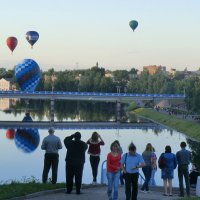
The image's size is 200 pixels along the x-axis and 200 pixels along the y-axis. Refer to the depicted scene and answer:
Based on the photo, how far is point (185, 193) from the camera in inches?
512

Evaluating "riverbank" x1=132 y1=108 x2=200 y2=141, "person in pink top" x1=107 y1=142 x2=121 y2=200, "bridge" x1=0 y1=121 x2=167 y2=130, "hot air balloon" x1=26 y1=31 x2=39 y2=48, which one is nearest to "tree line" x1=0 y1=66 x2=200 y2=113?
"riverbank" x1=132 y1=108 x2=200 y2=141

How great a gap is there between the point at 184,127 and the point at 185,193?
158ft

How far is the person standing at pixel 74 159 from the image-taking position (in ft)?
37.9

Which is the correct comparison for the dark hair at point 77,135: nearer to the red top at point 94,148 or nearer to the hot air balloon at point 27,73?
the red top at point 94,148

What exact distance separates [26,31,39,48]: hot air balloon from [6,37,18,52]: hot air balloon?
383 cm

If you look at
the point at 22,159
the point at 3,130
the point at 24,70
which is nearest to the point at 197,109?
the point at 3,130

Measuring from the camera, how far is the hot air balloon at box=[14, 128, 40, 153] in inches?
1617

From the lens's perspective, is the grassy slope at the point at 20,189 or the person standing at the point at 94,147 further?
the person standing at the point at 94,147

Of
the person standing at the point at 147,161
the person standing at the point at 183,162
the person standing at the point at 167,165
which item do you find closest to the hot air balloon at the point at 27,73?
the person standing at the point at 147,161

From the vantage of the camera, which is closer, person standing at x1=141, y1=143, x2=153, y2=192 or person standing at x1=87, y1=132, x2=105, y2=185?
person standing at x1=141, y1=143, x2=153, y2=192

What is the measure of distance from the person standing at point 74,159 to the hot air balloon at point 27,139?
89.9 ft

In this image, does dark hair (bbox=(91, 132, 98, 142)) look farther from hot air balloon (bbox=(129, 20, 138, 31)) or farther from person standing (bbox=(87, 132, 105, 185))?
hot air balloon (bbox=(129, 20, 138, 31))

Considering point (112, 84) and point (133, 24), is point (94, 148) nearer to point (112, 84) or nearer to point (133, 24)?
point (133, 24)

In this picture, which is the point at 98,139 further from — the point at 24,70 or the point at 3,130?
the point at 24,70
